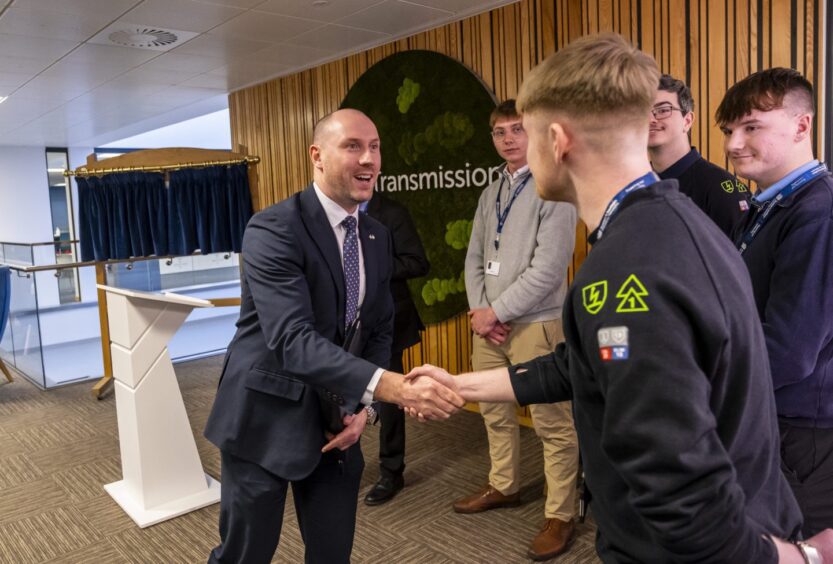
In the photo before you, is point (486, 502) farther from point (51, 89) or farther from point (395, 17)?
point (51, 89)

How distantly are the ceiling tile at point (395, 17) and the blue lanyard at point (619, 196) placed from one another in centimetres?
365

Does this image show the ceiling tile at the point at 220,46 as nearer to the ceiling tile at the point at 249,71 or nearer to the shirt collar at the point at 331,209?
the ceiling tile at the point at 249,71

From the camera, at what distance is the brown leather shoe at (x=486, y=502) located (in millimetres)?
3221

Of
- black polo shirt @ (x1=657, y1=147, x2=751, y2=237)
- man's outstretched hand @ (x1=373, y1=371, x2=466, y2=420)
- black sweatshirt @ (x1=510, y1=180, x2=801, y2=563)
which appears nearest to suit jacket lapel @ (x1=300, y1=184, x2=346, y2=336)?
man's outstretched hand @ (x1=373, y1=371, x2=466, y2=420)

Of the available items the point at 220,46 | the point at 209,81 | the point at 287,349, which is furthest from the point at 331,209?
the point at 209,81

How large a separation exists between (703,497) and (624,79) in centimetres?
64

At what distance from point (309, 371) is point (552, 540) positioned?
5.40ft

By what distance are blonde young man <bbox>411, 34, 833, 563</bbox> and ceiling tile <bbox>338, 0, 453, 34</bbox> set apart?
3589 mm

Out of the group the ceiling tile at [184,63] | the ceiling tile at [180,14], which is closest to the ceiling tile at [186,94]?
the ceiling tile at [184,63]

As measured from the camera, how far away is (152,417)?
339cm

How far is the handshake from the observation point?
181 centimetres

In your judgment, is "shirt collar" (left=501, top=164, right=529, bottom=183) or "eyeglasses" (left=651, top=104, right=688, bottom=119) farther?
"shirt collar" (left=501, top=164, right=529, bottom=183)

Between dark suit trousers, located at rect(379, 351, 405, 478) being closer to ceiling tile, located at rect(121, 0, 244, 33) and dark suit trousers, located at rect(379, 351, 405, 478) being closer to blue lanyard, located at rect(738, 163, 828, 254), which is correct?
blue lanyard, located at rect(738, 163, 828, 254)

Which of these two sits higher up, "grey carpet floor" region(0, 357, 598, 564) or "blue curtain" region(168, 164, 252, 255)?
"blue curtain" region(168, 164, 252, 255)
